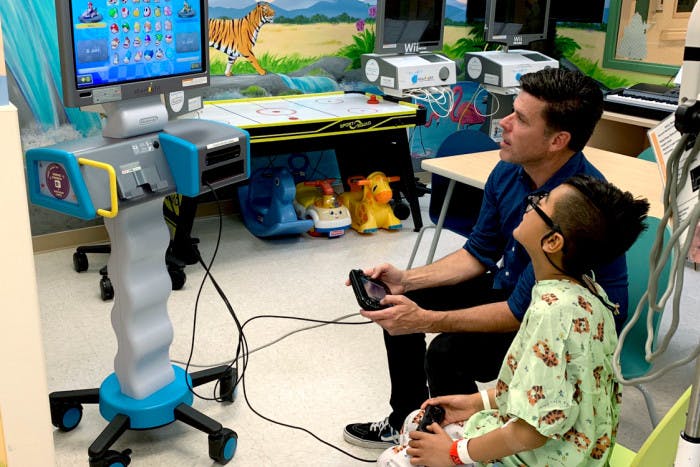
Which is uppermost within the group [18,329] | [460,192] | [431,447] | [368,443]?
[18,329]

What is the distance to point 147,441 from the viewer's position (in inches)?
94.7

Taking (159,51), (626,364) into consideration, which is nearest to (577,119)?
(626,364)

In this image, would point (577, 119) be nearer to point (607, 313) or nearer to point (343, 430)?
point (607, 313)

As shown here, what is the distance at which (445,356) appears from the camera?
2.02 metres

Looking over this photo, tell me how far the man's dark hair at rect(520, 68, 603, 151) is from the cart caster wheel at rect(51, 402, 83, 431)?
169 cm

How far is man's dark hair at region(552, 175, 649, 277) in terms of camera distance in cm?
144

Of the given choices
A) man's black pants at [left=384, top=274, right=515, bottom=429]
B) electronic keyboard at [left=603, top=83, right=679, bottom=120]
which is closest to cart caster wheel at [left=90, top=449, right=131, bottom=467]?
man's black pants at [left=384, top=274, right=515, bottom=429]

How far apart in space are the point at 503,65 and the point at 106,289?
2.60 m

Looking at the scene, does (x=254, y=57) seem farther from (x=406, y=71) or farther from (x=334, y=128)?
(x=406, y=71)

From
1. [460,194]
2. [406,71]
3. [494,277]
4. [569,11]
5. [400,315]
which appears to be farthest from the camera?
[569,11]

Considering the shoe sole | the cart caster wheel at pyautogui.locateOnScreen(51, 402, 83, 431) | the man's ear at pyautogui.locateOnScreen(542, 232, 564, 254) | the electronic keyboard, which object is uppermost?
the man's ear at pyautogui.locateOnScreen(542, 232, 564, 254)

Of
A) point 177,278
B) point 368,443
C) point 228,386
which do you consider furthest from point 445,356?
point 177,278

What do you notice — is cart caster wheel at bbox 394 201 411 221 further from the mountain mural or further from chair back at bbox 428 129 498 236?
the mountain mural

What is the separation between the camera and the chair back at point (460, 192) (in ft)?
10.8
